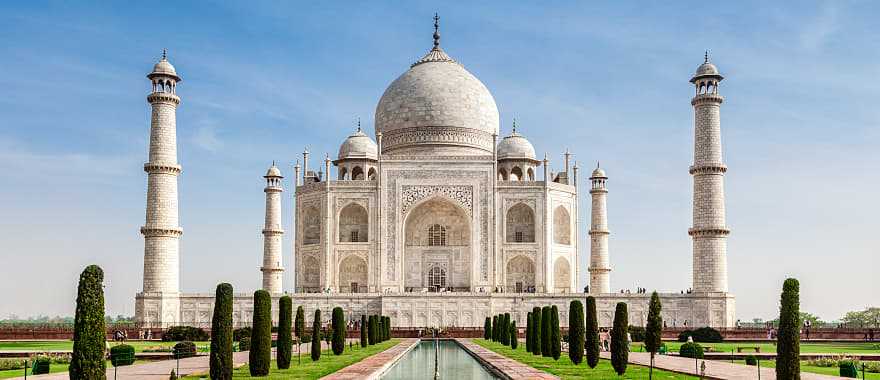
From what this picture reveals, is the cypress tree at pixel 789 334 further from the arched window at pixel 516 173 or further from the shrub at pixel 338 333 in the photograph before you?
the arched window at pixel 516 173

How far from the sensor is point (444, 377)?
14289 mm

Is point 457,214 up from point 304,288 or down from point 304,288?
up

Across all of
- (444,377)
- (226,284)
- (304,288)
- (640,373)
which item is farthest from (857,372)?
(304,288)

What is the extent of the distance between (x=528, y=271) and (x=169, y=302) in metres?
11.3

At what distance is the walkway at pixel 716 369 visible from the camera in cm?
1403

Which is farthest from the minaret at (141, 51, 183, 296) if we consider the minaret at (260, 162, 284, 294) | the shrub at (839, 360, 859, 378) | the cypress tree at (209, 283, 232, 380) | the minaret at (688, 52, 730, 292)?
the shrub at (839, 360, 859, 378)

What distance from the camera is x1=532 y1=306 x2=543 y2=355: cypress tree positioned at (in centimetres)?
1950

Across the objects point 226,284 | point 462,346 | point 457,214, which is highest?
point 457,214

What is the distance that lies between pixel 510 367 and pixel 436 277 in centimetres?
1812

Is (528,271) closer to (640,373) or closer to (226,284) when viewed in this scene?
(640,373)

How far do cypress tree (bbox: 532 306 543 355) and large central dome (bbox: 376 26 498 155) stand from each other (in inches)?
618

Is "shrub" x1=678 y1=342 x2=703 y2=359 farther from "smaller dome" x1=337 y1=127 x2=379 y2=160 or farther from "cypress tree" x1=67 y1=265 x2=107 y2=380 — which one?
"smaller dome" x1=337 y1=127 x2=379 y2=160

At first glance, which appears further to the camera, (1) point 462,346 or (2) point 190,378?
(1) point 462,346

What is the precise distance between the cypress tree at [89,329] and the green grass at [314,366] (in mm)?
3241
